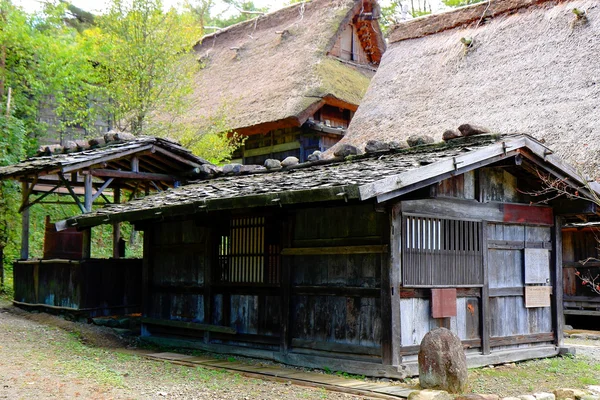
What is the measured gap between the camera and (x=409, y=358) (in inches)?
351

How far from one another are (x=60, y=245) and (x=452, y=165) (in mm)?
9718

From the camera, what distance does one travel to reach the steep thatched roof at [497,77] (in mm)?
15641

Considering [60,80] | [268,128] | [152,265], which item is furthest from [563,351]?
[60,80]

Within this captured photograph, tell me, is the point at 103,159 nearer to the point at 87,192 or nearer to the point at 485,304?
the point at 87,192

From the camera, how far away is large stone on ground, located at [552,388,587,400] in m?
7.75

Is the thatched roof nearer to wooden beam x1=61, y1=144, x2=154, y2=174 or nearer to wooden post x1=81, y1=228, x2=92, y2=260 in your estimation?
wooden beam x1=61, y1=144, x2=154, y2=174

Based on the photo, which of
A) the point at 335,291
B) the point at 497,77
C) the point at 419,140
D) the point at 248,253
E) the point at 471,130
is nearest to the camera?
the point at 335,291

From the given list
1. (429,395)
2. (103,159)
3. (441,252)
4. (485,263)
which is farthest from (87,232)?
(429,395)

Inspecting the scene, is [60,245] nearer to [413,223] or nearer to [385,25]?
[413,223]

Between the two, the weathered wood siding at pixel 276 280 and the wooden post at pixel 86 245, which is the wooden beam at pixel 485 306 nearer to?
the weathered wood siding at pixel 276 280

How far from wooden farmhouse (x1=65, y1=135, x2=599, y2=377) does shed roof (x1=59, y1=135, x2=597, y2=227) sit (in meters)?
0.03

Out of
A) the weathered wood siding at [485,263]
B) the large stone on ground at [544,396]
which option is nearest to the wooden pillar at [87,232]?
the weathered wood siding at [485,263]

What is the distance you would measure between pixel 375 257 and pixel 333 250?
69cm

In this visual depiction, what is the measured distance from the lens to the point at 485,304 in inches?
394
